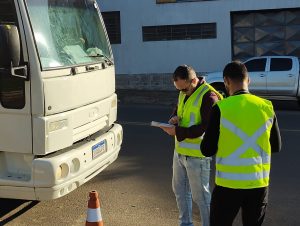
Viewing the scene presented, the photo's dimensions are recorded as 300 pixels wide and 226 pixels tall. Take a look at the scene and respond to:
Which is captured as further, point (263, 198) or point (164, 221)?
point (164, 221)

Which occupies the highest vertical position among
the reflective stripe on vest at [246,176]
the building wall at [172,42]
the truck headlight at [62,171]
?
the building wall at [172,42]

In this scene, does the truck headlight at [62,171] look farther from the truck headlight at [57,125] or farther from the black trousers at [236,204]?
the black trousers at [236,204]

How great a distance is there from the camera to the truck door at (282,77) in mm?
15367

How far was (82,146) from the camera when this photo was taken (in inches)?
211

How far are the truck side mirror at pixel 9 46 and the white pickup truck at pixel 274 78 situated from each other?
11222mm

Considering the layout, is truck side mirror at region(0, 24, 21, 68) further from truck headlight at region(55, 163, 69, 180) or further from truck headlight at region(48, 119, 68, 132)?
truck headlight at region(55, 163, 69, 180)

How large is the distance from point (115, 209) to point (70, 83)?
167 cm

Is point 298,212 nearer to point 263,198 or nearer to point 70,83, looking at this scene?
point 263,198

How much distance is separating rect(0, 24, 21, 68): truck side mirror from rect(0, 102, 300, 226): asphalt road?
1.86m

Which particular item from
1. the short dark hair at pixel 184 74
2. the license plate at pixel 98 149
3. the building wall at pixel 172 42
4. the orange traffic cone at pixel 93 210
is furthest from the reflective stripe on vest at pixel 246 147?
the building wall at pixel 172 42

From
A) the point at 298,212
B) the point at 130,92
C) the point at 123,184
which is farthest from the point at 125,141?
the point at 130,92

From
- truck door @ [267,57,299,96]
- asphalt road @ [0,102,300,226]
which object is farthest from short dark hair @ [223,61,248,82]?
truck door @ [267,57,299,96]

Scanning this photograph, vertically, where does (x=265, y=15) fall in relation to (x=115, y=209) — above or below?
above

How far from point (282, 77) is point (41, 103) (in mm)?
11962
